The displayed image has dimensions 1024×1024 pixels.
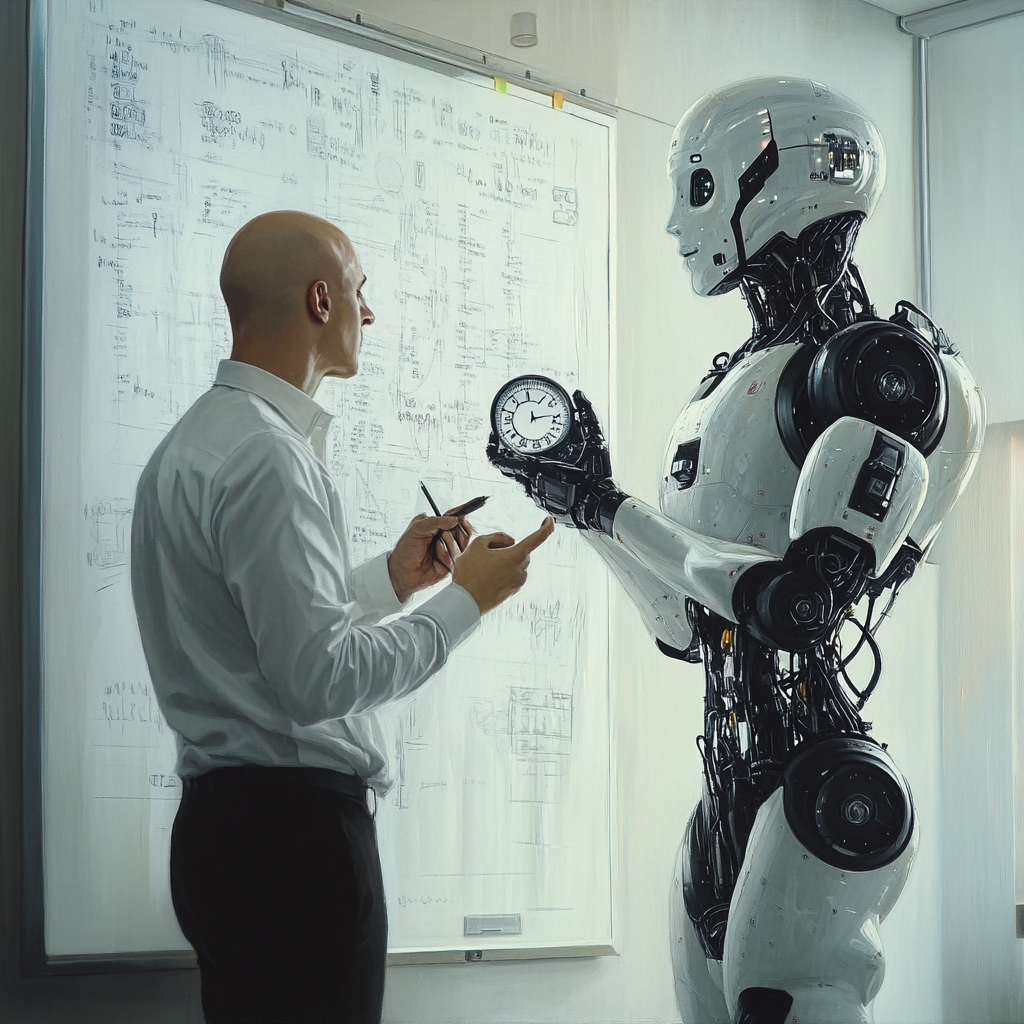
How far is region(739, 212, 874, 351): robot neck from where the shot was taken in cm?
153

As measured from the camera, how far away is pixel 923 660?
8.53ft

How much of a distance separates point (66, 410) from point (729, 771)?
100cm

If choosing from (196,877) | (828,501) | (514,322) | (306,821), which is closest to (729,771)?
(828,501)

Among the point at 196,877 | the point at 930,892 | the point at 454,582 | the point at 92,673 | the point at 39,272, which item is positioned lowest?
the point at 930,892

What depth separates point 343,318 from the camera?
144cm

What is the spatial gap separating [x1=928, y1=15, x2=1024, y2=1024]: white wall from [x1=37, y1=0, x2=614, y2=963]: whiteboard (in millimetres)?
817

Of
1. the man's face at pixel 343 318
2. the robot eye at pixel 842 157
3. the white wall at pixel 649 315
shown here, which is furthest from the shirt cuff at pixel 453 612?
the white wall at pixel 649 315

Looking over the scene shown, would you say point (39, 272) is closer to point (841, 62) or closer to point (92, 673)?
point (92, 673)

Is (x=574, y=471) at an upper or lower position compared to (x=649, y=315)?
lower

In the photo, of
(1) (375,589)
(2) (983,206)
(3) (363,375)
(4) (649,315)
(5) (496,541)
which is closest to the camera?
(5) (496,541)

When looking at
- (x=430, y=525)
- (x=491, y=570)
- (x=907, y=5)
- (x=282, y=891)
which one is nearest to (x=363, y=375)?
(x=430, y=525)

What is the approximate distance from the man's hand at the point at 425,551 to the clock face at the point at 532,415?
0.13 m

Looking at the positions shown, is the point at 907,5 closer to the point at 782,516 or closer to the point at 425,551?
the point at 782,516

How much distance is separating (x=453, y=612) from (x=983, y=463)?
173cm
